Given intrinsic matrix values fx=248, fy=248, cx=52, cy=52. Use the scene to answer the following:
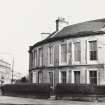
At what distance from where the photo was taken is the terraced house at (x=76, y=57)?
1102 inches

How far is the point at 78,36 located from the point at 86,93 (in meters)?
8.37

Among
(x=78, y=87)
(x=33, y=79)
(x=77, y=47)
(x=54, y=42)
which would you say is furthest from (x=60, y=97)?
(x=33, y=79)

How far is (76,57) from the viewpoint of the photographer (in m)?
29.8

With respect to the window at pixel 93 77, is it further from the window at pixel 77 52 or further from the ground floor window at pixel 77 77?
the window at pixel 77 52

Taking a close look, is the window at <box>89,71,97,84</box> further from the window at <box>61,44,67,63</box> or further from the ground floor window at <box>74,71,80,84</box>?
the window at <box>61,44,67,63</box>

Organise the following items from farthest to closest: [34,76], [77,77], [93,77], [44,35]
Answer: [44,35] → [34,76] → [77,77] → [93,77]

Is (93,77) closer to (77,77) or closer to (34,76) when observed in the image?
(77,77)

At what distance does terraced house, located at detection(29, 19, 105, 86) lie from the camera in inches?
1102

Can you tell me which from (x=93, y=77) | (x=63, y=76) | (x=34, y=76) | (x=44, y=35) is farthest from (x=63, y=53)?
(x=44, y=35)

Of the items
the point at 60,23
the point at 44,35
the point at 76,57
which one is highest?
the point at 60,23

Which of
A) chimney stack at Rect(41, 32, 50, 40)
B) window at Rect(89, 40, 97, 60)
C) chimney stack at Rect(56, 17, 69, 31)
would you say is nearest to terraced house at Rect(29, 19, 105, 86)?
window at Rect(89, 40, 97, 60)

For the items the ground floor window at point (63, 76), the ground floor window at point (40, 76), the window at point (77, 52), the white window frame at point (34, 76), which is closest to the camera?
the window at point (77, 52)

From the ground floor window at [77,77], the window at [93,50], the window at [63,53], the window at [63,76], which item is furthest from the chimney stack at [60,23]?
the ground floor window at [77,77]

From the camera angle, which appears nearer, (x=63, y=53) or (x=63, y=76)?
(x=63, y=76)
